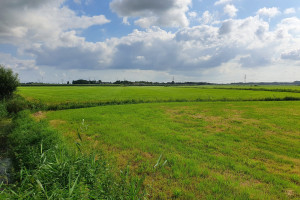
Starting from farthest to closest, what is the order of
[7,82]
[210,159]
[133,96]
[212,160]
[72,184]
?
[133,96]
[7,82]
[210,159]
[212,160]
[72,184]

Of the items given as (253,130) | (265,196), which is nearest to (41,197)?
(265,196)

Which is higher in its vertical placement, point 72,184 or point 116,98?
→ point 116,98

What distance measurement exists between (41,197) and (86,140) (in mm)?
7323

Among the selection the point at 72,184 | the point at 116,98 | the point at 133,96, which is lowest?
the point at 72,184

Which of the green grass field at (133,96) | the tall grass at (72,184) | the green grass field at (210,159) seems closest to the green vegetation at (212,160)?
the green grass field at (210,159)

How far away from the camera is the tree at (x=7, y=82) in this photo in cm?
2700

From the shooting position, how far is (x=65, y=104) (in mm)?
27609

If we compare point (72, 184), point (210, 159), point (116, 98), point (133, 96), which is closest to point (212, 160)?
point (210, 159)

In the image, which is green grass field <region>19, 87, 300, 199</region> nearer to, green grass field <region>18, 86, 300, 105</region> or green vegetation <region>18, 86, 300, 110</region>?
green vegetation <region>18, 86, 300, 110</region>

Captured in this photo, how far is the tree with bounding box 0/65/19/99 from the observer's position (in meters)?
27.0

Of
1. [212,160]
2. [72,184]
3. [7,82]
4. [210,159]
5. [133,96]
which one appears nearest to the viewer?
[72,184]

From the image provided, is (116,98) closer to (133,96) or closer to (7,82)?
(133,96)

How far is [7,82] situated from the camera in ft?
90.1

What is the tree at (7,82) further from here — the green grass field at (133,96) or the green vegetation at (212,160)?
the green vegetation at (212,160)
